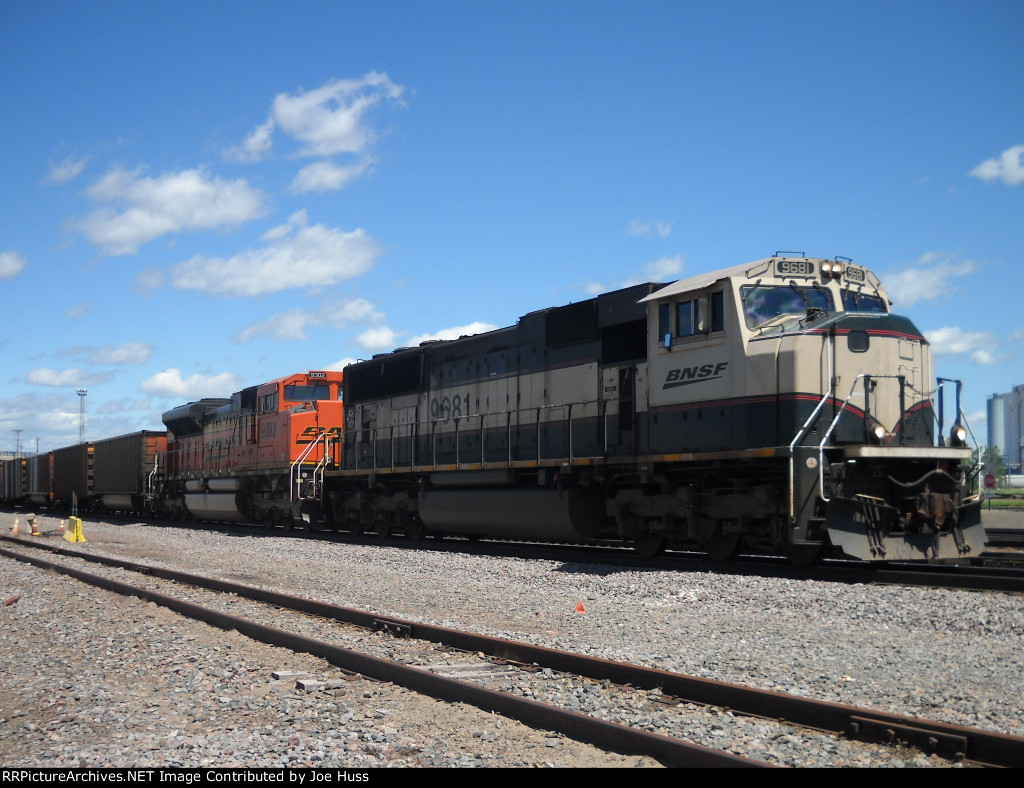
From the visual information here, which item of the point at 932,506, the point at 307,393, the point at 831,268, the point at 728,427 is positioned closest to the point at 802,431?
the point at 728,427

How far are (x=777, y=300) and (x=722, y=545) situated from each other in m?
3.18

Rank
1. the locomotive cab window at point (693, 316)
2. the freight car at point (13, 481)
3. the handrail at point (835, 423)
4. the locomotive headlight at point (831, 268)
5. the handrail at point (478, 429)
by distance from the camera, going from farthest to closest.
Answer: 1. the freight car at point (13, 481)
2. the handrail at point (478, 429)
3. the locomotive cab window at point (693, 316)
4. the locomotive headlight at point (831, 268)
5. the handrail at point (835, 423)

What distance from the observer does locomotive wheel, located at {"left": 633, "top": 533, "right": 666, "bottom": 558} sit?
1292 cm

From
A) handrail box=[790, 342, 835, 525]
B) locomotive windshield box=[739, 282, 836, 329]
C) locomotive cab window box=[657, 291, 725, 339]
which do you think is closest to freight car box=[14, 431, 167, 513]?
locomotive cab window box=[657, 291, 725, 339]

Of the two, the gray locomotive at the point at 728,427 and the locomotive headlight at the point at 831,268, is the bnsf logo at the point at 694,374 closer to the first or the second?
the gray locomotive at the point at 728,427

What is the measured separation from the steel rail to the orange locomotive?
1344cm

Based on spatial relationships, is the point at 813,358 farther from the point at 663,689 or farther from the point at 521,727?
the point at 521,727

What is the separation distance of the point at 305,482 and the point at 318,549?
4713 millimetres

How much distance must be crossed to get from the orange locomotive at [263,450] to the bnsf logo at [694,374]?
1120 cm

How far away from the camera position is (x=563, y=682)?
589 centimetres

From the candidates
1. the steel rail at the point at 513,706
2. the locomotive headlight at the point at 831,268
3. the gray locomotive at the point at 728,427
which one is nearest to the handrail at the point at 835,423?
the gray locomotive at the point at 728,427

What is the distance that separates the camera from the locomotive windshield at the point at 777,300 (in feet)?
36.9

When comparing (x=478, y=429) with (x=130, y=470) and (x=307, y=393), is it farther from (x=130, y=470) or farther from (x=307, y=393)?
(x=130, y=470)
